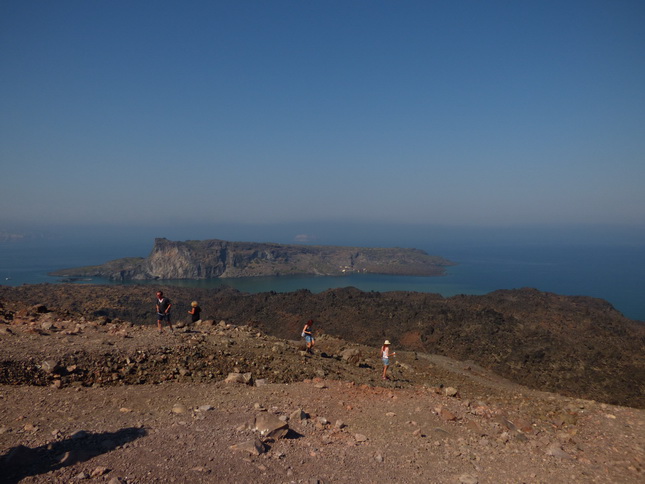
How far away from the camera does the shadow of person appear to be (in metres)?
5.11

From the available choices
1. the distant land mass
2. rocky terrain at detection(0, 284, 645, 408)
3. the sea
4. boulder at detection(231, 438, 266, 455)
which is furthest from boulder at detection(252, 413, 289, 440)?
the distant land mass

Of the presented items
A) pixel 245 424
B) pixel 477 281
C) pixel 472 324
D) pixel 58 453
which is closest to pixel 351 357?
pixel 245 424

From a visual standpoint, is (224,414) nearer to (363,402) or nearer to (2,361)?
(363,402)

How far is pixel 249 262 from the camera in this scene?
434ft

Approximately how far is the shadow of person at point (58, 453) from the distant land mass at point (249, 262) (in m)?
115

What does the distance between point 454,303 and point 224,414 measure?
4485cm

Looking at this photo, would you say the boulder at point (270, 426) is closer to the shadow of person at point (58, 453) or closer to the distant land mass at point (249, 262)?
the shadow of person at point (58, 453)

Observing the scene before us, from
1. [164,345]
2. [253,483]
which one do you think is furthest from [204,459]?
[164,345]

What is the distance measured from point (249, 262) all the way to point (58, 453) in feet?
422

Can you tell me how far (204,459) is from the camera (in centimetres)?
600

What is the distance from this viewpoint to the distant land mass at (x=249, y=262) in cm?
11519

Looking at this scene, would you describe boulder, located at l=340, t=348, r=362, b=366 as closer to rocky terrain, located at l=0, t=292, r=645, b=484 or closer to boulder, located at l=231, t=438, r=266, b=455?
rocky terrain, located at l=0, t=292, r=645, b=484

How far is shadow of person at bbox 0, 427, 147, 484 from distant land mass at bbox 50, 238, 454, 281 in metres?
115

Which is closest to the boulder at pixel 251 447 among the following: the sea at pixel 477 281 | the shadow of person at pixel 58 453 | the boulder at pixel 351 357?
the shadow of person at pixel 58 453
